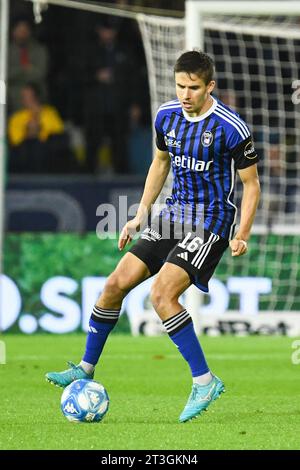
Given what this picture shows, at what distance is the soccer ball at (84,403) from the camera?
664 cm

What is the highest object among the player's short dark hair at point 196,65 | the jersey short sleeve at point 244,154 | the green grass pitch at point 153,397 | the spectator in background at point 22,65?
the spectator in background at point 22,65

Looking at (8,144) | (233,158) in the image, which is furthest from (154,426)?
(8,144)

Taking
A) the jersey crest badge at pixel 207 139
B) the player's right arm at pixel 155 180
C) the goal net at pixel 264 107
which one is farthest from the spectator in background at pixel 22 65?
the jersey crest badge at pixel 207 139

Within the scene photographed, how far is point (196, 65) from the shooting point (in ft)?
22.5

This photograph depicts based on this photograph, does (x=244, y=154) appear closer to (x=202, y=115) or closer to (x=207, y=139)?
(x=207, y=139)

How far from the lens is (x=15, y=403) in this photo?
298 inches

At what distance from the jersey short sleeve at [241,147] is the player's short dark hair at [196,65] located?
342 millimetres

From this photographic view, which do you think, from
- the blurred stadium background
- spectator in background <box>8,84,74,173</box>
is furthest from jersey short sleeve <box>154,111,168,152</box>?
spectator in background <box>8,84,74,173</box>

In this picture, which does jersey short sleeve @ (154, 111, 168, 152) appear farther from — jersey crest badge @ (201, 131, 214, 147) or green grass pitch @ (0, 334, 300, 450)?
green grass pitch @ (0, 334, 300, 450)

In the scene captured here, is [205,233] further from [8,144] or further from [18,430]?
[8,144]

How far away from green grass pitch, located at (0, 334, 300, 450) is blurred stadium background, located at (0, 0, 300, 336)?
1.67ft

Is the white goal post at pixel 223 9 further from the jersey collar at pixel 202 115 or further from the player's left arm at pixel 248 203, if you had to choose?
the player's left arm at pixel 248 203
